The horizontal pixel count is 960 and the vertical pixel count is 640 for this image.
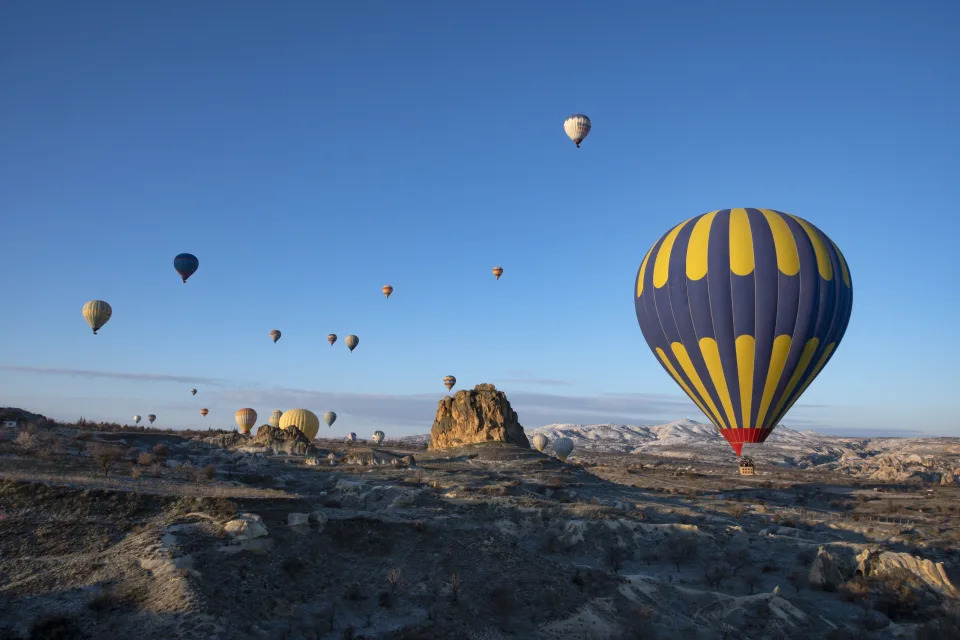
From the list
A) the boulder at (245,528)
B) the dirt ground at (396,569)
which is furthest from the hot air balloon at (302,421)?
the boulder at (245,528)

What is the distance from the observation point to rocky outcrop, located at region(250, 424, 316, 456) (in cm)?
5634

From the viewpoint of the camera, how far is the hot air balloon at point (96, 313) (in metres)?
56.5

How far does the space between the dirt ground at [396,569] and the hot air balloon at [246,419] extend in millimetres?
55337

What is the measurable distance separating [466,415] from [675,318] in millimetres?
34753

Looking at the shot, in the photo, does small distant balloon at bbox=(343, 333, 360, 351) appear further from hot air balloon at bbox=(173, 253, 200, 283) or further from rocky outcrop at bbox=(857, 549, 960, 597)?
rocky outcrop at bbox=(857, 549, 960, 597)

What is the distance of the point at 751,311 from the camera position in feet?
119

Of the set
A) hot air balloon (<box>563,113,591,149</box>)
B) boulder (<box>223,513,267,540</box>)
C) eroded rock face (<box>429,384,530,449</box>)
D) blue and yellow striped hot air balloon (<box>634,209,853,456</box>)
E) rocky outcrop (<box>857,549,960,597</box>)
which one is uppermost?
hot air balloon (<box>563,113,591,149</box>)

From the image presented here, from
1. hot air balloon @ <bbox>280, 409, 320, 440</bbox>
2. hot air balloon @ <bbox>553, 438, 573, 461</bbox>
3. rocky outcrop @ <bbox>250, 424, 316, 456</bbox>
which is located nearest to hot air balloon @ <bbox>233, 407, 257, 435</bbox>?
hot air balloon @ <bbox>280, 409, 320, 440</bbox>

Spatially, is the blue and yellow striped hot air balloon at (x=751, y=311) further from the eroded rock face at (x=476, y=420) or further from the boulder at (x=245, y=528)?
the eroded rock face at (x=476, y=420)

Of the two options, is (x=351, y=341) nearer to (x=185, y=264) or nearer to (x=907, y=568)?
(x=185, y=264)

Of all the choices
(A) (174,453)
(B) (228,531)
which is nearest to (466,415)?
(A) (174,453)

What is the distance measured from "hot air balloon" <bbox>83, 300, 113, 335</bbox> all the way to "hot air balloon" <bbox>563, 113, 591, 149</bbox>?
44312 millimetres

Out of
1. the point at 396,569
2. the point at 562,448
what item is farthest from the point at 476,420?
the point at 396,569

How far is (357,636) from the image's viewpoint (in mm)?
15578
